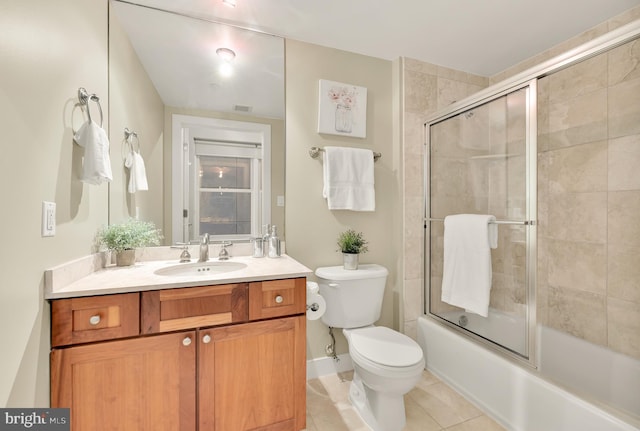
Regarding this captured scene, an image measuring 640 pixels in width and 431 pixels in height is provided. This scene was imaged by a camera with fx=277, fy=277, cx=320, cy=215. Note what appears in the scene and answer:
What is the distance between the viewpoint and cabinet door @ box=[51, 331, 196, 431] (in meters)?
1.00

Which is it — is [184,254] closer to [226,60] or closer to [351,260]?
[351,260]

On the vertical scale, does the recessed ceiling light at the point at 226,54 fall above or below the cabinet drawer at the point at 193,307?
above

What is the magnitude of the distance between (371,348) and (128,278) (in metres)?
1.23

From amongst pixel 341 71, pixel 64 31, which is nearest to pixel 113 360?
pixel 64 31

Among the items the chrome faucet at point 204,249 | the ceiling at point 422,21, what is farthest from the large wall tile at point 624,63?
the chrome faucet at point 204,249

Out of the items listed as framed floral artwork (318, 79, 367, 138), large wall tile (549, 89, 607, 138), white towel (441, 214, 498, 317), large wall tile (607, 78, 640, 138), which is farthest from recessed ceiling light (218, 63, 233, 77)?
large wall tile (607, 78, 640, 138)

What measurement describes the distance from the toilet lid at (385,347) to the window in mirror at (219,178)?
3.02 ft

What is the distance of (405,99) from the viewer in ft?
6.95

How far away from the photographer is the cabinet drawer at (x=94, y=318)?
0.99 metres

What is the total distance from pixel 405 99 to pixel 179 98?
158 cm

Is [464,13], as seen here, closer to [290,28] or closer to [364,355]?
[290,28]

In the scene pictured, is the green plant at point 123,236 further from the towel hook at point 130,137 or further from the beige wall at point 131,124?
the towel hook at point 130,137

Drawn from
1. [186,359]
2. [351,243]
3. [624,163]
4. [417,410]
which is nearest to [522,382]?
[417,410]

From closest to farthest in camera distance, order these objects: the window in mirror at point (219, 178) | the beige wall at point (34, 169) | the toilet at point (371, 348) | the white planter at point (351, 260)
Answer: the beige wall at point (34, 169) < the toilet at point (371, 348) < the window in mirror at point (219, 178) < the white planter at point (351, 260)
